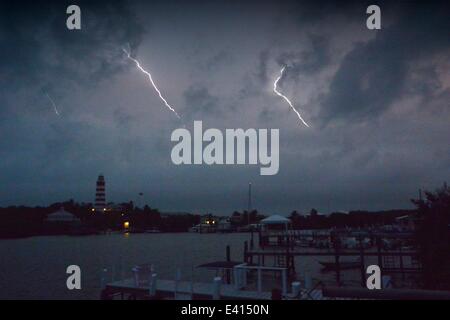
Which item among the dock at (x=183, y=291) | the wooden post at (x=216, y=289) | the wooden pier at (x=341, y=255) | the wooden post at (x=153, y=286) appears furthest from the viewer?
the wooden pier at (x=341, y=255)

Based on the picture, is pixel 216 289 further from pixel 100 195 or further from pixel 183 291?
pixel 100 195

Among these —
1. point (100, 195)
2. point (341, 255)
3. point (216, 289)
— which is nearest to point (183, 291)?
point (216, 289)

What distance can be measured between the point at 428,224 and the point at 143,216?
18970cm

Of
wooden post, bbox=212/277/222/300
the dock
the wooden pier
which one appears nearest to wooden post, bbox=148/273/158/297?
the dock

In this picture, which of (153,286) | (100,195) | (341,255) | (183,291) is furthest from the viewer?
(100,195)

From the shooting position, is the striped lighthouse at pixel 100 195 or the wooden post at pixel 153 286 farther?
the striped lighthouse at pixel 100 195

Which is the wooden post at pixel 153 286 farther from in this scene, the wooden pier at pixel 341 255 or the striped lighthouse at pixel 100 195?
the striped lighthouse at pixel 100 195

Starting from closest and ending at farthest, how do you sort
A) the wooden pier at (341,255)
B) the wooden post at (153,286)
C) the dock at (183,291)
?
the dock at (183,291) → the wooden post at (153,286) → the wooden pier at (341,255)

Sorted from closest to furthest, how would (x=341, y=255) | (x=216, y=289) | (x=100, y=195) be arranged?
(x=216, y=289) → (x=341, y=255) → (x=100, y=195)

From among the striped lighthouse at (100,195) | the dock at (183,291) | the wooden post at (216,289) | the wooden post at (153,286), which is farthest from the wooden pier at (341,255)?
the striped lighthouse at (100,195)

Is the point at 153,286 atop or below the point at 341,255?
atop

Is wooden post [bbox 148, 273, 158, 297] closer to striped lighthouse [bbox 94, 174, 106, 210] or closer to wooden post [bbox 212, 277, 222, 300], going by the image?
wooden post [bbox 212, 277, 222, 300]
